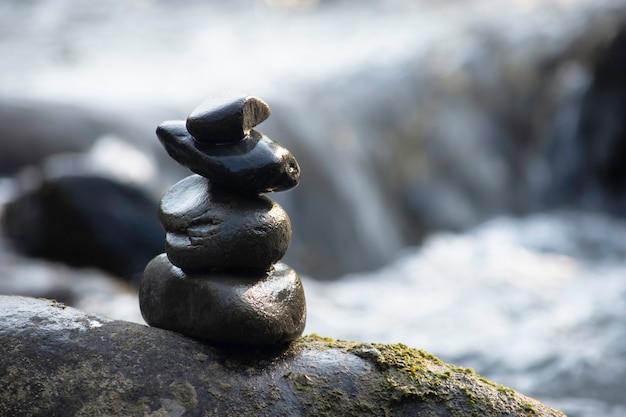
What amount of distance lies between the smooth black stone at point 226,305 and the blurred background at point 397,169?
141 inches

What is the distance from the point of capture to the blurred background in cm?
779

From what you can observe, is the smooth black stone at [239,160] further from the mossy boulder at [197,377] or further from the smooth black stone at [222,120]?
the mossy boulder at [197,377]

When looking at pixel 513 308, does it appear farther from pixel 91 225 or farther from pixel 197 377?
pixel 197 377

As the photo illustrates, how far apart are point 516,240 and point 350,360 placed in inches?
354

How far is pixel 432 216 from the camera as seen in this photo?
1248 centimetres

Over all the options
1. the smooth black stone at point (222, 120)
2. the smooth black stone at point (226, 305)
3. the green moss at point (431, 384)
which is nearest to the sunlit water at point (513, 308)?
the green moss at point (431, 384)

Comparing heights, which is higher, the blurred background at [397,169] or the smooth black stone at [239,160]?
the blurred background at [397,169]

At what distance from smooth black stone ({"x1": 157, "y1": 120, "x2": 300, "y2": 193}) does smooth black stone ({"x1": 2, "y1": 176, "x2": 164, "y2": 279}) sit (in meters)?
4.85

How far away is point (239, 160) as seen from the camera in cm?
308

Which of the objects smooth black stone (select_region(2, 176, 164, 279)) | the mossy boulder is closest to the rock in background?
smooth black stone (select_region(2, 176, 164, 279))

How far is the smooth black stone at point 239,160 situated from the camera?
3.08 m

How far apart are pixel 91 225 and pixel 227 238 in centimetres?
516

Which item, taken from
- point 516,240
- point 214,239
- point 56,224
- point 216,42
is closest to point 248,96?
point 214,239

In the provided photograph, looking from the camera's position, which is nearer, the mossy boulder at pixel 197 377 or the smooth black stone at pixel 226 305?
the mossy boulder at pixel 197 377
